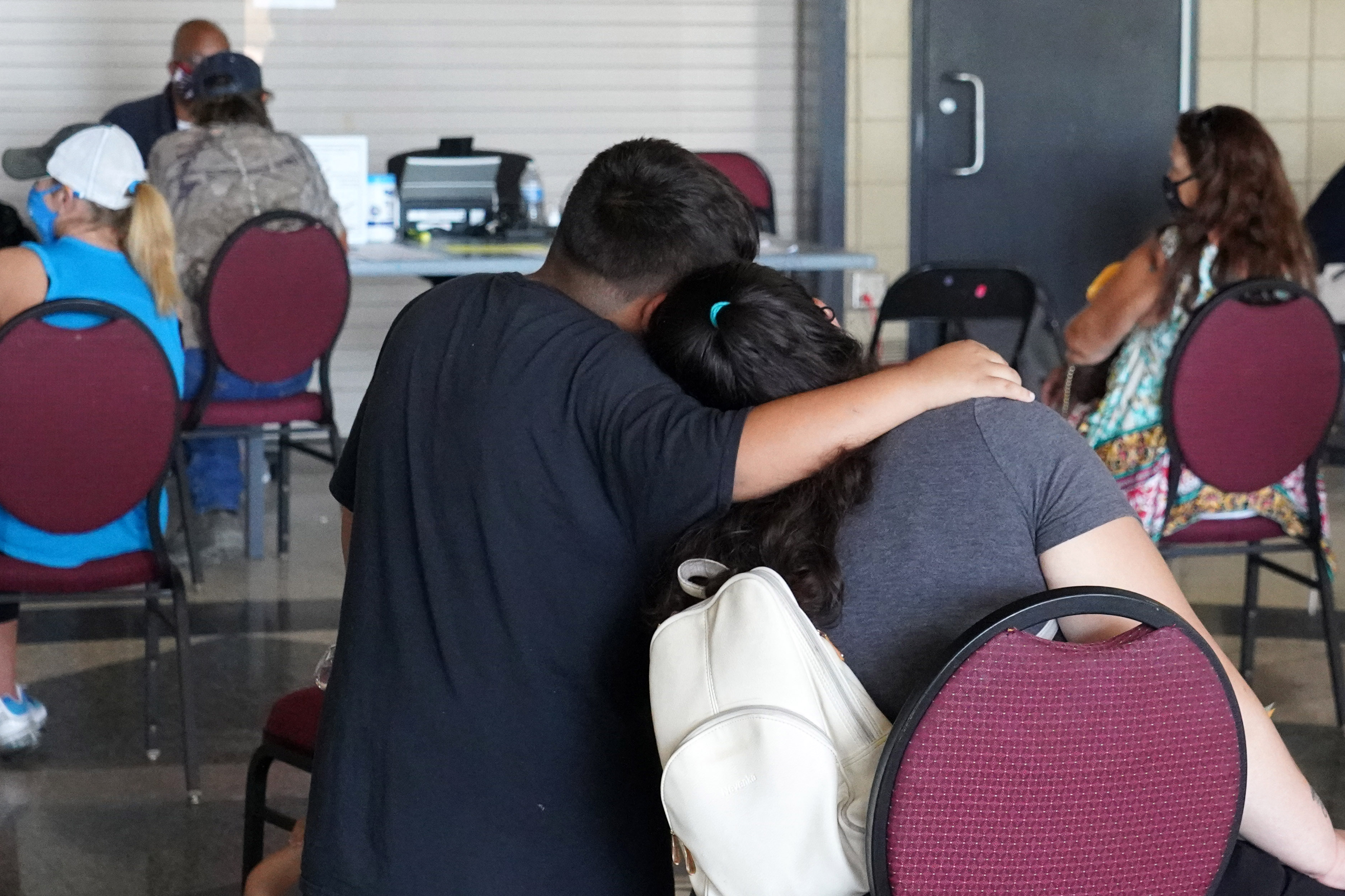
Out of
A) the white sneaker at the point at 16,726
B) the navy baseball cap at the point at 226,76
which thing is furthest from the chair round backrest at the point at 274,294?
the white sneaker at the point at 16,726

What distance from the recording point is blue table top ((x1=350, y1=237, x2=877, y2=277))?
3.97 meters

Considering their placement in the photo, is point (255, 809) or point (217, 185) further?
point (217, 185)

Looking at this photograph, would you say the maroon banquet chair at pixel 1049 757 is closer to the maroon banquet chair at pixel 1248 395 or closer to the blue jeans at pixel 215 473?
the maroon banquet chair at pixel 1248 395

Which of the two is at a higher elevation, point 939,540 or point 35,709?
point 939,540

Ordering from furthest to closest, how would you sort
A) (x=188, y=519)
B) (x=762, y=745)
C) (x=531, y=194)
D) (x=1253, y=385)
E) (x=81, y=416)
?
(x=531, y=194), (x=188, y=519), (x=1253, y=385), (x=81, y=416), (x=762, y=745)

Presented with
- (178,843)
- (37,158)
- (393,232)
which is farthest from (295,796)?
(393,232)

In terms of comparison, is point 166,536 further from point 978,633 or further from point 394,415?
point 978,633

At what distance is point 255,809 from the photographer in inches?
76.5

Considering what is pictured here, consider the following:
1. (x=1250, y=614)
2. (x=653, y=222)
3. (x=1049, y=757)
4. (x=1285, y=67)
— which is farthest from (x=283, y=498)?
(x=1285, y=67)

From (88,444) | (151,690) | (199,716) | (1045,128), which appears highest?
(1045,128)

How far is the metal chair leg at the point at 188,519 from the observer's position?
3.43 metres

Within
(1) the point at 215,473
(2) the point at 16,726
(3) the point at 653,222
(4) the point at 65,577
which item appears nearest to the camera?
(3) the point at 653,222

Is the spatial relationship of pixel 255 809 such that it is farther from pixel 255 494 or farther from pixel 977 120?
pixel 977 120

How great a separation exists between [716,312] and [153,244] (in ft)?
7.06
